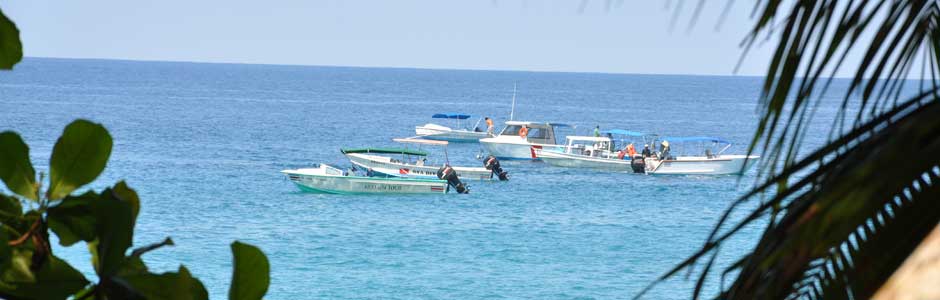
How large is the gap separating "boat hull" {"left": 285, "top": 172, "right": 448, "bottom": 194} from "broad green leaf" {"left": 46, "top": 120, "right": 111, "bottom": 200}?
38859 mm

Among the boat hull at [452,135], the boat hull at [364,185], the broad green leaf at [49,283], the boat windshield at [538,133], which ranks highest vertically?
the broad green leaf at [49,283]

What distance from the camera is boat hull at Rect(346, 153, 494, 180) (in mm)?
43156

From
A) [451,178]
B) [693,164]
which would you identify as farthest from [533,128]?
[451,178]

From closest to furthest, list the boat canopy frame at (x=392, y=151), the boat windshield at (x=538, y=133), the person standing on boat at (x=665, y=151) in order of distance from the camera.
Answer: the boat canopy frame at (x=392, y=151) < the person standing on boat at (x=665, y=151) < the boat windshield at (x=538, y=133)

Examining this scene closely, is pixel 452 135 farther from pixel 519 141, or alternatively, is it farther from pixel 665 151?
pixel 665 151

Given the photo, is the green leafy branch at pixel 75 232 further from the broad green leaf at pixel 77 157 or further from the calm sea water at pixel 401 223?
the calm sea water at pixel 401 223

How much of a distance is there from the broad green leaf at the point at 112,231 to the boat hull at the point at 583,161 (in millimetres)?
50026

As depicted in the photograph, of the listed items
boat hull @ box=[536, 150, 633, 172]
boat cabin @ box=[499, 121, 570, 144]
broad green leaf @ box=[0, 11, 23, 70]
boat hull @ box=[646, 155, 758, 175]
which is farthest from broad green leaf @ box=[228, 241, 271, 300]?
boat cabin @ box=[499, 121, 570, 144]

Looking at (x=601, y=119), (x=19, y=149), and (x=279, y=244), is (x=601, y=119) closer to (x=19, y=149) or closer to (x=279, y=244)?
(x=279, y=244)

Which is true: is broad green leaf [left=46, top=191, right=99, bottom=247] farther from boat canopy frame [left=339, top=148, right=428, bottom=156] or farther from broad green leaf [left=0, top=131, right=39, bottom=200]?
boat canopy frame [left=339, top=148, right=428, bottom=156]

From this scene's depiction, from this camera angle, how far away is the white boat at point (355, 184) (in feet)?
132

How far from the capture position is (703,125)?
339 feet

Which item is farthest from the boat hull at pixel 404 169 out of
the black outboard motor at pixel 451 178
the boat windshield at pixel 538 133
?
the boat windshield at pixel 538 133

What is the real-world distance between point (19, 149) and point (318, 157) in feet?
198
